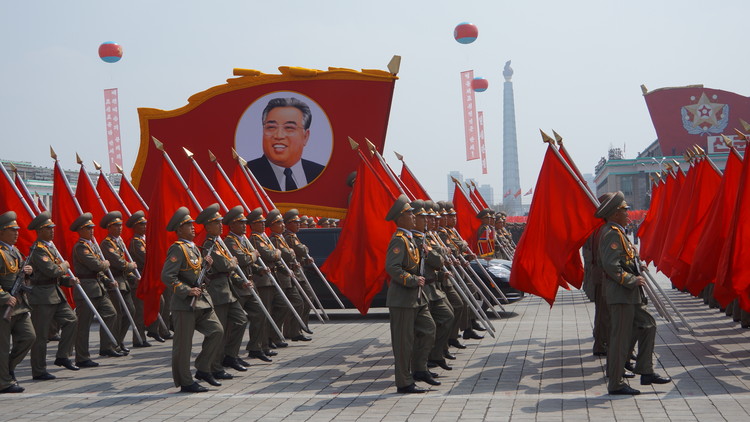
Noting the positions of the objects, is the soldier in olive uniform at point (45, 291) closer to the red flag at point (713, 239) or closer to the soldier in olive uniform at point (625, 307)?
the soldier in olive uniform at point (625, 307)

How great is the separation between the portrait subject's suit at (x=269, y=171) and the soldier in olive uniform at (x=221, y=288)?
340 inches

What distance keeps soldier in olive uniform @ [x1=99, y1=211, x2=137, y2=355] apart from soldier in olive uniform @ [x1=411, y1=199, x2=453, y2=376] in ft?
15.2

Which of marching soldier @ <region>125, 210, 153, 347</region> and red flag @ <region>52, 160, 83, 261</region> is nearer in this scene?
red flag @ <region>52, 160, 83, 261</region>

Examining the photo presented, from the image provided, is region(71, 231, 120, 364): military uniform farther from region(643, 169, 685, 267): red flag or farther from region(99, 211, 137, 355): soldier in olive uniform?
region(643, 169, 685, 267): red flag

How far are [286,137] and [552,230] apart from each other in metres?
9.63

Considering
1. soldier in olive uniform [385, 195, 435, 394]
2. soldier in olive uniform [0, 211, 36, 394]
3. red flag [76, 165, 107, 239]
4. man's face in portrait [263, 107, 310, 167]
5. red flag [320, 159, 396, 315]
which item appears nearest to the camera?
soldier in olive uniform [385, 195, 435, 394]

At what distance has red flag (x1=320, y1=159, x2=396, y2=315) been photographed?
11.2 m

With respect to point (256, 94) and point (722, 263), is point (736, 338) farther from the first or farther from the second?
point (256, 94)

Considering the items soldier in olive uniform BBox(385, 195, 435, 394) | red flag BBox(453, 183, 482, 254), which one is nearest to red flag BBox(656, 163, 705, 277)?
red flag BBox(453, 183, 482, 254)

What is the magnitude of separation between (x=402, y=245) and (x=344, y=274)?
2.67m

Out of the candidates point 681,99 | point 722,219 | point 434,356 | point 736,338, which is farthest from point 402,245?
point 681,99

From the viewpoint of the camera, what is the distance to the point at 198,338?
13773 millimetres

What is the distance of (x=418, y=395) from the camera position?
27.6ft

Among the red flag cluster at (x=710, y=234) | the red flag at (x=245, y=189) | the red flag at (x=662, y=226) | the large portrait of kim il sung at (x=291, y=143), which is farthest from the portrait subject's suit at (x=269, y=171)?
the red flag cluster at (x=710, y=234)
